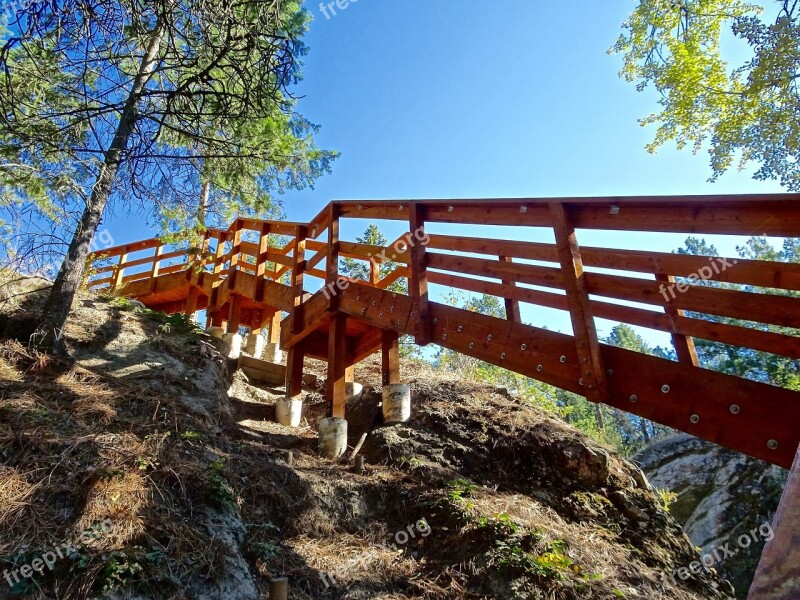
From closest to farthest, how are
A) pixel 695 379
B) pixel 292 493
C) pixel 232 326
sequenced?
pixel 695 379 < pixel 292 493 < pixel 232 326

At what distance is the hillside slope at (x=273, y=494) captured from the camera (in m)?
2.99

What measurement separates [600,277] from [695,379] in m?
0.84

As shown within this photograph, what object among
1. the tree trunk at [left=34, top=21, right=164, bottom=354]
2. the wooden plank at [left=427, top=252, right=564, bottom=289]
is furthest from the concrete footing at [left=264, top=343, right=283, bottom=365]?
the wooden plank at [left=427, top=252, right=564, bottom=289]

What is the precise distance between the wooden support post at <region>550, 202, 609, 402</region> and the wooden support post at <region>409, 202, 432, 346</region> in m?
1.61

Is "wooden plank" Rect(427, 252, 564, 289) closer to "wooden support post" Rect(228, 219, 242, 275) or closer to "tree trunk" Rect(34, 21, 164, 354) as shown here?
"tree trunk" Rect(34, 21, 164, 354)

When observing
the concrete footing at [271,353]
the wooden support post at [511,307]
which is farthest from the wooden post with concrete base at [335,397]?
the concrete footing at [271,353]

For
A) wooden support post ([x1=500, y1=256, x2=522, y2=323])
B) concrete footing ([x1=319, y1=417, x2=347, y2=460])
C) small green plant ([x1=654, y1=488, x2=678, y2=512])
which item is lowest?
small green plant ([x1=654, y1=488, x2=678, y2=512])

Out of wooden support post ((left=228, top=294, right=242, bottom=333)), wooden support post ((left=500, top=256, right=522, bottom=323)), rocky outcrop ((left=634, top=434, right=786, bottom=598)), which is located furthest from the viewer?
rocky outcrop ((left=634, top=434, right=786, bottom=598))

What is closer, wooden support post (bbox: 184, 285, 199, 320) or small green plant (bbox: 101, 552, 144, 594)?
small green plant (bbox: 101, 552, 144, 594)

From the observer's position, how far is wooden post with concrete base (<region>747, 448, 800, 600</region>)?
0.58 m

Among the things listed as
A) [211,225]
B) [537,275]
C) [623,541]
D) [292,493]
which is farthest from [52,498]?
[623,541]

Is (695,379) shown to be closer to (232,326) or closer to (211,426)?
(211,426)

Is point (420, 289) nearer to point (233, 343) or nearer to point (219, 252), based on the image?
point (233, 343)

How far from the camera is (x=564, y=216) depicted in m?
3.47
